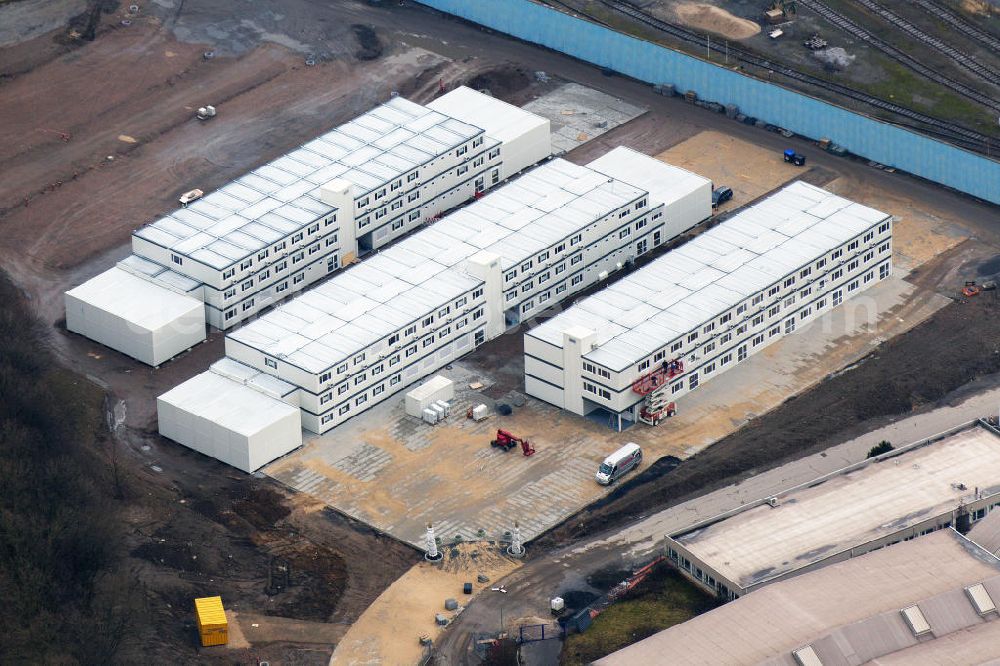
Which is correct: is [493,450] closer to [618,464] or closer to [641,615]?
[618,464]

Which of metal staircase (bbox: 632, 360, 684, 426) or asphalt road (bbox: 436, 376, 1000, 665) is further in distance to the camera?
metal staircase (bbox: 632, 360, 684, 426)

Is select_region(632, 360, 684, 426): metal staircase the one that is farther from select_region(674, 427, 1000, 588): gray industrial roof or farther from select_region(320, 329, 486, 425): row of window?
select_region(320, 329, 486, 425): row of window

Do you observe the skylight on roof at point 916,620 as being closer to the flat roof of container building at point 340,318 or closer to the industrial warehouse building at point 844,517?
the industrial warehouse building at point 844,517

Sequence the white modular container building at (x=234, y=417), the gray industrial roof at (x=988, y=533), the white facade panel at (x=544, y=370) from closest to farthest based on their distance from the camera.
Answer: the gray industrial roof at (x=988, y=533) → the white modular container building at (x=234, y=417) → the white facade panel at (x=544, y=370)

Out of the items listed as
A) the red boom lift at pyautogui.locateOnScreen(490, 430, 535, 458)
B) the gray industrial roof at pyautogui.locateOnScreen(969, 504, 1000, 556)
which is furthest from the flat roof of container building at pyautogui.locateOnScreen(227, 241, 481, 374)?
the gray industrial roof at pyautogui.locateOnScreen(969, 504, 1000, 556)

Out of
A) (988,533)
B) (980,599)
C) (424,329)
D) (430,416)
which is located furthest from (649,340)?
(980,599)

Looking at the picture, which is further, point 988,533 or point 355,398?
point 355,398

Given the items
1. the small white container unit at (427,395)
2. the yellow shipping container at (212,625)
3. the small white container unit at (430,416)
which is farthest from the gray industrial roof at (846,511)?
the yellow shipping container at (212,625)
